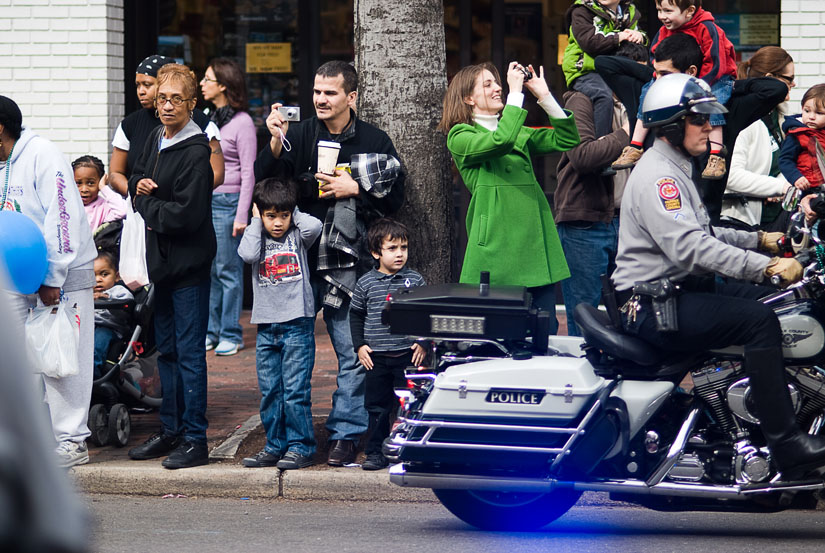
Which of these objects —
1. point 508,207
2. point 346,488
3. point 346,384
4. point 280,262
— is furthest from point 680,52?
point 346,488

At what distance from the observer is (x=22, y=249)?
224 inches

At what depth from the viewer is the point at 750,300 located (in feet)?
15.9

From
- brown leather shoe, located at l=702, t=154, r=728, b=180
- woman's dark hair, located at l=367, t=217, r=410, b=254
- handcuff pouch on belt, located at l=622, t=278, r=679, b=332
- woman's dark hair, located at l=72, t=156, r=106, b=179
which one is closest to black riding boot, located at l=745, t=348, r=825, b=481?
handcuff pouch on belt, located at l=622, t=278, r=679, b=332

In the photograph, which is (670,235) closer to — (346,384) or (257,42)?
(346,384)

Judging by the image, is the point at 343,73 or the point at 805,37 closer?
the point at 343,73

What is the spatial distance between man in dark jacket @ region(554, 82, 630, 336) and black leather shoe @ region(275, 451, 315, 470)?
1.86 metres

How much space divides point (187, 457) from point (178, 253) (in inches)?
42.7

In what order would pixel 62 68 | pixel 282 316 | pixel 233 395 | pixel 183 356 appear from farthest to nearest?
pixel 62 68 → pixel 233 395 → pixel 183 356 → pixel 282 316

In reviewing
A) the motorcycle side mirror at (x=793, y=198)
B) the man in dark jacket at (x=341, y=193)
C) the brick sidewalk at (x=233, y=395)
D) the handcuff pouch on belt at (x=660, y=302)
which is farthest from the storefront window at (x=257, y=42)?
the motorcycle side mirror at (x=793, y=198)

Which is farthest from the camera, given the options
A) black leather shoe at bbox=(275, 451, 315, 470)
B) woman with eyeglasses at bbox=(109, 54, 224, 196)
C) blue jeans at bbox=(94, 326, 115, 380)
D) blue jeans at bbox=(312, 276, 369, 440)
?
woman with eyeglasses at bbox=(109, 54, 224, 196)

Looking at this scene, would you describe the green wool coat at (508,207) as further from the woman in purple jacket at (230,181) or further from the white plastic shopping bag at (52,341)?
the woman in purple jacket at (230,181)

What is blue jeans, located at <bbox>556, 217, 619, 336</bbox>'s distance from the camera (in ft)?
22.6

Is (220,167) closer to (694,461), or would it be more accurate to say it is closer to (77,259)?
(77,259)

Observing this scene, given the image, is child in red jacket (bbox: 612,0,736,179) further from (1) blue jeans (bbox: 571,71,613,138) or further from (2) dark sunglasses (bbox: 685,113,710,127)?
(2) dark sunglasses (bbox: 685,113,710,127)
